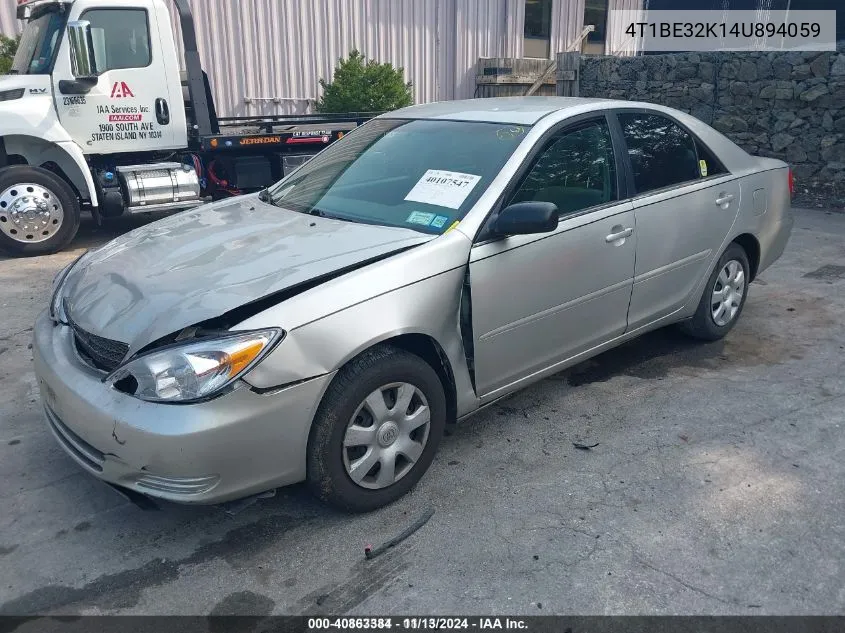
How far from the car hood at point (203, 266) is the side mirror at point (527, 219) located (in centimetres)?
34

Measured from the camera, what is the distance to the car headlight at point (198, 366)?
2.58m

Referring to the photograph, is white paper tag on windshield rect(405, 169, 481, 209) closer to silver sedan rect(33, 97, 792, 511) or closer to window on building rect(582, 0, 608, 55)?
silver sedan rect(33, 97, 792, 511)

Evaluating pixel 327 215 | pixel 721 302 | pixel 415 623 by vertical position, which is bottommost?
pixel 415 623

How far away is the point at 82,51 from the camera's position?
7.23 meters

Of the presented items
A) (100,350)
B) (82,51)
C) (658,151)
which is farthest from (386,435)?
(82,51)

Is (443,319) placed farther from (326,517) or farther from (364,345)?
(326,517)

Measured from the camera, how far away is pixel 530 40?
55.8ft

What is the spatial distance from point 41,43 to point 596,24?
14.6m

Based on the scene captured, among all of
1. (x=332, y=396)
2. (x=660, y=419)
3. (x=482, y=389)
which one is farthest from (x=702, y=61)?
(x=332, y=396)

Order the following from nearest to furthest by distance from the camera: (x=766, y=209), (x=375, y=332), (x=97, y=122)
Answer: (x=375, y=332), (x=766, y=209), (x=97, y=122)

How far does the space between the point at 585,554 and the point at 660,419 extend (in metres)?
Result: 1.33

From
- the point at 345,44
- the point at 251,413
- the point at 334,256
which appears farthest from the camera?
the point at 345,44

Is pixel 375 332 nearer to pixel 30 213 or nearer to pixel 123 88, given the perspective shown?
pixel 30 213

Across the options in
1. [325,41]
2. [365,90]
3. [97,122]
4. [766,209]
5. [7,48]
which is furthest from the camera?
[325,41]
